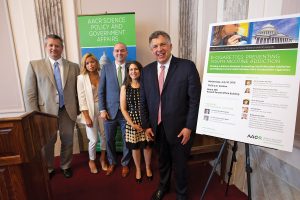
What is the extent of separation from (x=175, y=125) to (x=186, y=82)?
1.35 ft

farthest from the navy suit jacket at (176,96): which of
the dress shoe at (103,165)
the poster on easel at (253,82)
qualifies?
the dress shoe at (103,165)

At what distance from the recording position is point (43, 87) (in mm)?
2436

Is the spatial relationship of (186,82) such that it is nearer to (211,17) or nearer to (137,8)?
(211,17)

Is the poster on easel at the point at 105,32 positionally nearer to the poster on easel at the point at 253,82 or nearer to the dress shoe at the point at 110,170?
the dress shoe at the point at 110,170

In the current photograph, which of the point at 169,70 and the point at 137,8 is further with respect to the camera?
the point at 137,8

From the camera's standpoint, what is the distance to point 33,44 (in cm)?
333

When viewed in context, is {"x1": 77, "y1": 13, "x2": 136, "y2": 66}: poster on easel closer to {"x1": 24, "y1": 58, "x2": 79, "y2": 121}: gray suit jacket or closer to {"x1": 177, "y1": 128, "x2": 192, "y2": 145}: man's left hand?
{"x1": 24, "y1": 58, "x2": 79, "y2": 121}: gray suit jacket

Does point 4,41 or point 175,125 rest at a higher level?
point 4,41

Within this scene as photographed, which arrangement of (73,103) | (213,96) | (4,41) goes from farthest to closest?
(4,41), (73,103), (213,96)

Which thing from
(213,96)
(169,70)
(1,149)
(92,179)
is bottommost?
(92,179)

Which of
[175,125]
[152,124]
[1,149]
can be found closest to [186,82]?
[175,125]

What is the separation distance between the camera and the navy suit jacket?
1842 mm

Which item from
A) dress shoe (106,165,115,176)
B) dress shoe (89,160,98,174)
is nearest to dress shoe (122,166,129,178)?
dress shoe (106,165,115,176)

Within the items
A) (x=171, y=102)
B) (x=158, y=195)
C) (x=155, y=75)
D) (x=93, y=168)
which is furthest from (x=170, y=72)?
Result: (x=93, y=168)
